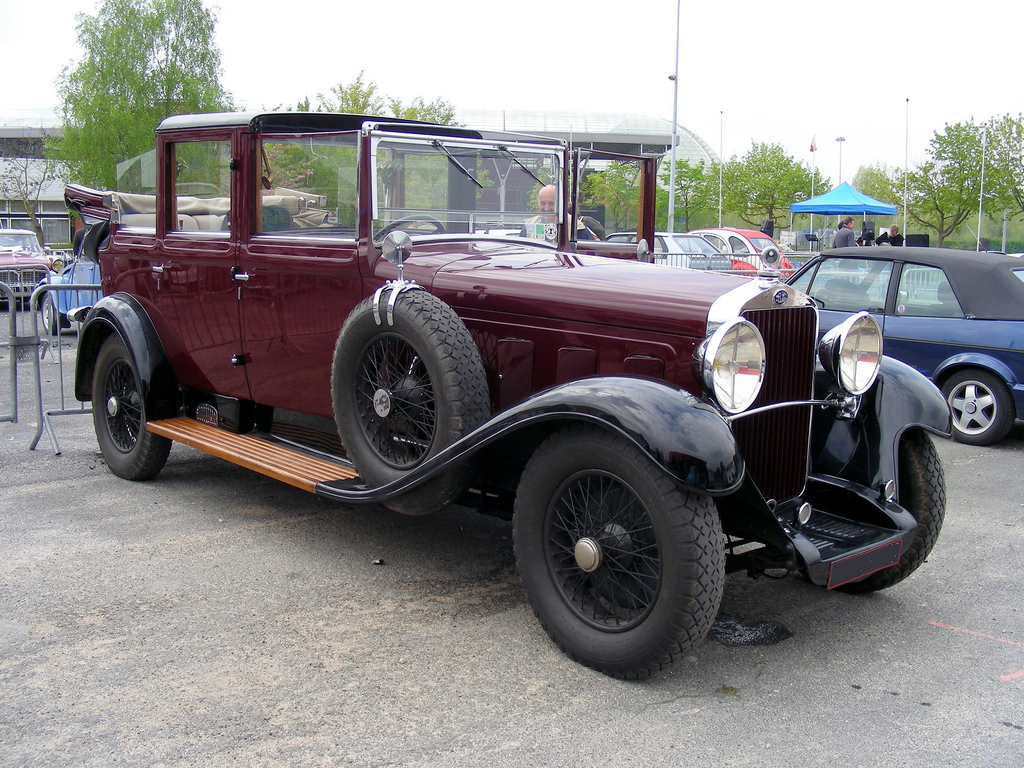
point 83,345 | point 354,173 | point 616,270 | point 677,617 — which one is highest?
point 354,173

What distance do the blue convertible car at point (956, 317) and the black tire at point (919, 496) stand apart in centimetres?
354

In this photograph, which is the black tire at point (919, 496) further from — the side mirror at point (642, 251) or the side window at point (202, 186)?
the side window at point (202, 186)

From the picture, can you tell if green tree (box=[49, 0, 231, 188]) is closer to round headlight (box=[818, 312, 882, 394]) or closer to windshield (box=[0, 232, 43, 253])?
windshield (box=[0, 232, 43, 253])

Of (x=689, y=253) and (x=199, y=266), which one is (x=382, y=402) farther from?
(x=689, y=253)

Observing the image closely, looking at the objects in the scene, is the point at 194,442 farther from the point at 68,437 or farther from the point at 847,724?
the point at 847,724

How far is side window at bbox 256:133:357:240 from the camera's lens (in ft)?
14.4

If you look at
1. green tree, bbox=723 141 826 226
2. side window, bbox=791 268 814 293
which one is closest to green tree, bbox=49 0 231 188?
green tree, bbox=723 141 826 226

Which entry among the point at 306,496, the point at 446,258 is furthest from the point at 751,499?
the point at 306,496

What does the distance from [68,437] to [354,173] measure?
13.2 feet

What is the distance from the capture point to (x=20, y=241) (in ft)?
65.3

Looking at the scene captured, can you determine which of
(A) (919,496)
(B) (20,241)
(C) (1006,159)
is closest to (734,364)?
(A) (919,496)

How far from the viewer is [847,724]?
2842 mm

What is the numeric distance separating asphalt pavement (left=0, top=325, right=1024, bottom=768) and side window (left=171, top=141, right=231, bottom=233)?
65.7 inches

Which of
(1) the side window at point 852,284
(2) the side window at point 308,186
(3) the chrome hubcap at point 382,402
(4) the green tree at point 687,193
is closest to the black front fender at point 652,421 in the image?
(3) the chrome hubcap at point 382,402
